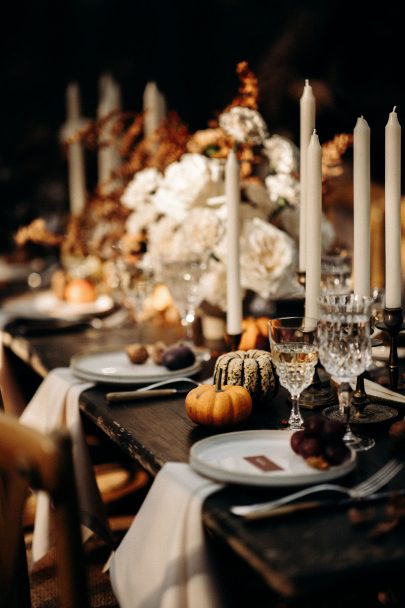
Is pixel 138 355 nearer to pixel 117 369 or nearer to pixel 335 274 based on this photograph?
pixel 117 369

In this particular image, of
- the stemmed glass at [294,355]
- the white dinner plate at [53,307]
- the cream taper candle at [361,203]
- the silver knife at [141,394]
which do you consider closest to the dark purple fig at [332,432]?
the stemmed glass at [294,355]

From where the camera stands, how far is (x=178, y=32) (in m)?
5.11

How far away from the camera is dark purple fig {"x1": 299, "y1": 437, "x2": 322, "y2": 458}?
1.11m

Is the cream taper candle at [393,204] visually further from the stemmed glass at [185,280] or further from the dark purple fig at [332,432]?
the stemmed glass at [185,280]

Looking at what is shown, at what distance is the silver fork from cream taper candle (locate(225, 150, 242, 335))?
23.2 inches

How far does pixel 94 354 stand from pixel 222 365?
52cm

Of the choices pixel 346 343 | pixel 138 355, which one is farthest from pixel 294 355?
pixel 138 355

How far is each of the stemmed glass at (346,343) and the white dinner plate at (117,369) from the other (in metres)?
0.54

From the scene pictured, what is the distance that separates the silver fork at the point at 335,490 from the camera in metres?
0.99

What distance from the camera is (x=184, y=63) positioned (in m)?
5.09

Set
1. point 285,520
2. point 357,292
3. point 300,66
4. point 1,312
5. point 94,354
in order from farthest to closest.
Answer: point 300,66 → point 1,312 → point 94,354 → point 357,292 → point 285,520

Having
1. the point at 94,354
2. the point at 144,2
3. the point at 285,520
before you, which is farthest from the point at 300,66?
the point at 285,520

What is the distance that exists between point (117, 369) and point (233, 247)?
0.41 m

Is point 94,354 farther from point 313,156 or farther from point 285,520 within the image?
point 285,520
